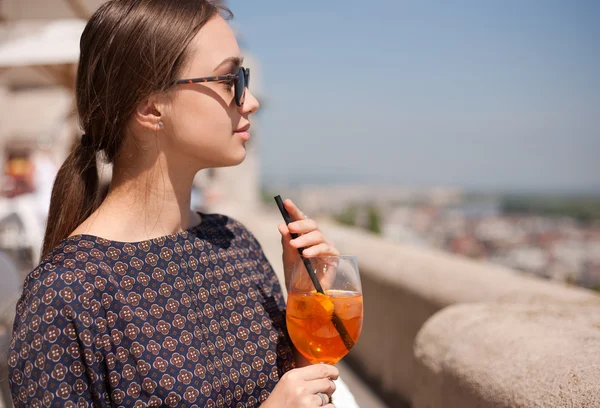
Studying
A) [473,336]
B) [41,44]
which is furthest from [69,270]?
[41,44]

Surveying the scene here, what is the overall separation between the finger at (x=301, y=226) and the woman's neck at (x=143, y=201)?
32 cm

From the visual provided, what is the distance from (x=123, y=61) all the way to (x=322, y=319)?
2.65ft

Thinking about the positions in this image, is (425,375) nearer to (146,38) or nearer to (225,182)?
(146,38)

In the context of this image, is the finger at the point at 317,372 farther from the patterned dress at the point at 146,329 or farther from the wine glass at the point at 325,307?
the patterned dress at the point at 146,329

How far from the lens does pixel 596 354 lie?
1579mm

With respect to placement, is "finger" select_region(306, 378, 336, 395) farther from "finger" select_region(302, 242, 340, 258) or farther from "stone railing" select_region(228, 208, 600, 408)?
"stone railing" select_region(228, 208, 600, 408)

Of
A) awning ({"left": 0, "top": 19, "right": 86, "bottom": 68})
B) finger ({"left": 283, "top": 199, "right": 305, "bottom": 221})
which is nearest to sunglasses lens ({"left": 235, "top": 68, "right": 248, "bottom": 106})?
finger ({"left": 283, "top": 199, "right": 305, "bottom": 221})

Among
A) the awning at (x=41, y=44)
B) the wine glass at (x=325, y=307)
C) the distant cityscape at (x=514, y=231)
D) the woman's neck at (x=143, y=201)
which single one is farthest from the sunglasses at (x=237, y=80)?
the awning at (x=41, y=44)

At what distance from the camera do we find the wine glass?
1453 mm

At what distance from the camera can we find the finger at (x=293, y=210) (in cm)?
166

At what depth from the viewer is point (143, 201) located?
159 cm

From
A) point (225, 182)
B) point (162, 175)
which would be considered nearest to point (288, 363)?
point (162, 175)

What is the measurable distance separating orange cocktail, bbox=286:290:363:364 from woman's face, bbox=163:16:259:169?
431 mm

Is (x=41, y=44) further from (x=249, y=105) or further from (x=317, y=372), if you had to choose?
(x=317, y=372)
